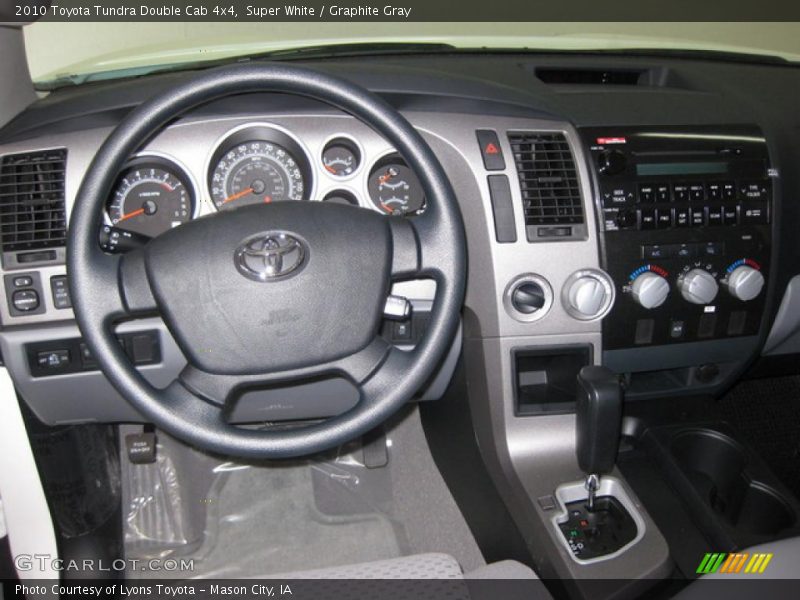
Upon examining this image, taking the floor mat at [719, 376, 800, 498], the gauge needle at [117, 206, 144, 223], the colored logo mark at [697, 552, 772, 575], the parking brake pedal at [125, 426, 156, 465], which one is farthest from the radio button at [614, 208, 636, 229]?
the parking brake pedal at [125, 426, 156, 465]

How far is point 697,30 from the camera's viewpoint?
2.15m

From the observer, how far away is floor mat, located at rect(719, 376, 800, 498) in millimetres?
1923

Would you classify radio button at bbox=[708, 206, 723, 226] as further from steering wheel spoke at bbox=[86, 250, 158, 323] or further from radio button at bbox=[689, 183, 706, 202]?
steering wheel spoke at bbox=[86, 250, 158, 323]

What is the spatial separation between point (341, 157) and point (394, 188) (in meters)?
0.12

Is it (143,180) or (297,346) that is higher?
(143,180)

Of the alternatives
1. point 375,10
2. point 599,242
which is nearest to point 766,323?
point 599,242

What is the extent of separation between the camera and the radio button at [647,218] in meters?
1.40

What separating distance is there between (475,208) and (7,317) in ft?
2.95

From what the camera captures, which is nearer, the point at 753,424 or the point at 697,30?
the point at 753,424

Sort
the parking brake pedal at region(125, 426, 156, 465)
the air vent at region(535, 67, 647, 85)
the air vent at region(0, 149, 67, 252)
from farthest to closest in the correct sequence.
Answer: the parking brake pedal at region(125, 426, 156, 465) → the air vent at region(535, 67, 647, 85) → the air vent at region(0, 149, 67, 252)

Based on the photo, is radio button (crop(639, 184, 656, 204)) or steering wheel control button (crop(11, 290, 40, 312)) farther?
radio button (crop(639, 184, 656, 204))

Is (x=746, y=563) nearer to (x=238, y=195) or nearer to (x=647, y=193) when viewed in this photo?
(x=647, y=193)

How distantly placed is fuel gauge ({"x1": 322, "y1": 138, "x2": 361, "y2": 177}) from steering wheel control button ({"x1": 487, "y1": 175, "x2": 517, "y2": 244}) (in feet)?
0.86

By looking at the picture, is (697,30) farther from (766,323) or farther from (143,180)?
(143,180)
